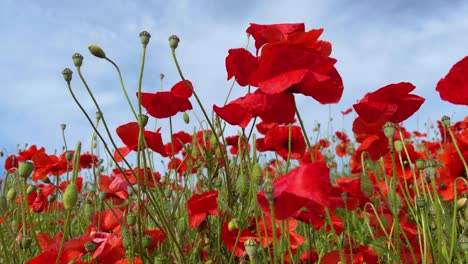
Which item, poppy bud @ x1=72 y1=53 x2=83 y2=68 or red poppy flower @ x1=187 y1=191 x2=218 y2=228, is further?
red poppy flower @ x1=187 y1=191 x2=218 y2=228

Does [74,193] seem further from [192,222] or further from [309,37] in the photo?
[309,37]

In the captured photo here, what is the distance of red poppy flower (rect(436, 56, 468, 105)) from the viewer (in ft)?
3.59

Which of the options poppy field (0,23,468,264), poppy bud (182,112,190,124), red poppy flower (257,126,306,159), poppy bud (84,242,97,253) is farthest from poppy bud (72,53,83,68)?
red poppy flower (257,126,306,159)

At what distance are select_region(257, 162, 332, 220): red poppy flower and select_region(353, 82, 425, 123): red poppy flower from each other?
1.09ft

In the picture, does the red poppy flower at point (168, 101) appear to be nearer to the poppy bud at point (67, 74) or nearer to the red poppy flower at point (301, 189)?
the poppy bud at point (67, 74)

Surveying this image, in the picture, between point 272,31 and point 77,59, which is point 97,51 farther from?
point 272,31

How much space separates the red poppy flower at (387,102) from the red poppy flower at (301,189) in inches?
13.1

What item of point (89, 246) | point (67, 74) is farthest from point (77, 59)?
Answer: point (89, 246)

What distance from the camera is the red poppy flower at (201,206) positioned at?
129cm

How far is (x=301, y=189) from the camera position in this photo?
731mm

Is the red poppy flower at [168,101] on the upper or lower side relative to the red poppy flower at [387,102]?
upper

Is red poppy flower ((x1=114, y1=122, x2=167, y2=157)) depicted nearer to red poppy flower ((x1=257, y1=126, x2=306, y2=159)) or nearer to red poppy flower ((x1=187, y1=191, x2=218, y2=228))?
red poppy flower ((x1=187, y1=191, x2=218, y2=228))

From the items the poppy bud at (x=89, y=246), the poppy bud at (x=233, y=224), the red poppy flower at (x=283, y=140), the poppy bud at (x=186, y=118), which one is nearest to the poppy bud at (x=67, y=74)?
the poppy bud at (x=89, y=246)

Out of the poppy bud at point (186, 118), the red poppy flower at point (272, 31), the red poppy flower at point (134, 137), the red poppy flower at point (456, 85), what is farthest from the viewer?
the poppy bud at point (186, 118)
